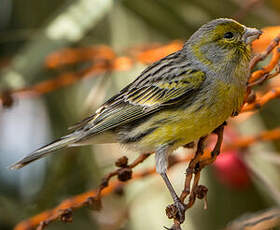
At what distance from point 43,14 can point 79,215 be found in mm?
1656

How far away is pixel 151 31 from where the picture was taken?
499 centimetres

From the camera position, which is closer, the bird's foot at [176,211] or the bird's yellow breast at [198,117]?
the bird's foot at [176,211]

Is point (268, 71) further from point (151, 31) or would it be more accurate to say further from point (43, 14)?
point (43, 14)

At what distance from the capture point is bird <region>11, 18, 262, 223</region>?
3096mm

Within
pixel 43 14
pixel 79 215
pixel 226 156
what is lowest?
pixel 226 156

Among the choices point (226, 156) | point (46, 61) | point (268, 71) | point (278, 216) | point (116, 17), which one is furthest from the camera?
point (116, 17)

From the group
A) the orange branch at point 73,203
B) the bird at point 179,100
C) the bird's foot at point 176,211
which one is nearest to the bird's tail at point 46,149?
the bird at point 179,100

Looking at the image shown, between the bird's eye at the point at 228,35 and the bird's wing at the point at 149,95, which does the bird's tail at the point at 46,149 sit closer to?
the bird's wing at the point at 149,95

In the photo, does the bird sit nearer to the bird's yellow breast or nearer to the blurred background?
the bird's yellow breast

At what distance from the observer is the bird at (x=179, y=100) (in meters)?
3.10

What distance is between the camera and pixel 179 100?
10.6 feet

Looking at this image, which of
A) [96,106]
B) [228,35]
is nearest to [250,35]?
[228,35]

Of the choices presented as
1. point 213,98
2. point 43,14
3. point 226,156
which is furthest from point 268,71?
point 43,14

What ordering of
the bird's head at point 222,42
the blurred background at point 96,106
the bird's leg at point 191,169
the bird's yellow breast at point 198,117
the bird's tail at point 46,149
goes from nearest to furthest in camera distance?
the bird's leg at point 191,169 < the bird's yellow breast at point 198,117 < the bird's head at point 222,42 < the bird's tail at point 46,149 < the blurred background at point 96,106
